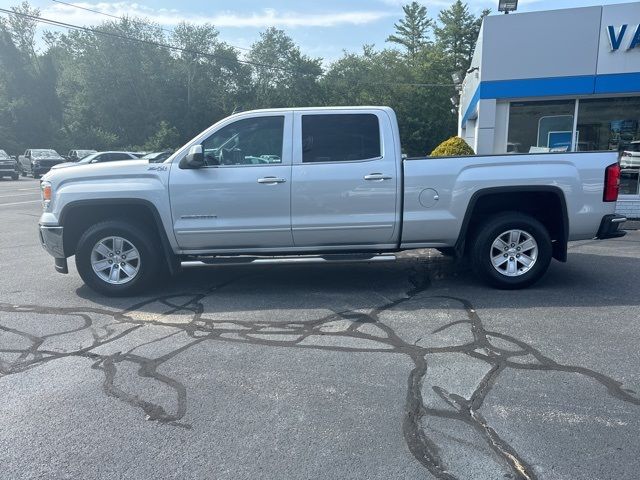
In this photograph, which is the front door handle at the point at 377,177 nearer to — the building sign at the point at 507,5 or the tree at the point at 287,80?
the building sign at the point at 507,5

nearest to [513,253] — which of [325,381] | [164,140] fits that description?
[325,381]

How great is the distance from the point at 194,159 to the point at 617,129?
1084cm

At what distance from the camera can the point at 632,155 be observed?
1240 cm

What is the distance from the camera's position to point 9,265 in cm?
828

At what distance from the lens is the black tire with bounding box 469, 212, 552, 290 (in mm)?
6141

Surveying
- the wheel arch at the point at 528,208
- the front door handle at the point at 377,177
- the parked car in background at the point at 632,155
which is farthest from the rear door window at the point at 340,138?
the parked car in background at the point at 632,155

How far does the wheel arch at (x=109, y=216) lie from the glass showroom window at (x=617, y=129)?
10.6 metres

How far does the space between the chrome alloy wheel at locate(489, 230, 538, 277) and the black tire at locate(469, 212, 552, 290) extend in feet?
0.09

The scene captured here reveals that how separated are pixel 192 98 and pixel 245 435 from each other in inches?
2134

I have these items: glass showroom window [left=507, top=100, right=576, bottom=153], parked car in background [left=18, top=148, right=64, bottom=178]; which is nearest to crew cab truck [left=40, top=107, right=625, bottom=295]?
glass showroom window [left=507, top=100, right=576, bottom=153]

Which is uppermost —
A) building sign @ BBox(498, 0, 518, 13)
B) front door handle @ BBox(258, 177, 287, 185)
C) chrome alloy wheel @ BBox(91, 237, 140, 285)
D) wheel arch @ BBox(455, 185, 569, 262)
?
building sign @ BBox(498, 0, 518, 13)

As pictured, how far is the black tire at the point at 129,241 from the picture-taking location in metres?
6.18

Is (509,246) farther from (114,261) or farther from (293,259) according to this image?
(114,261)

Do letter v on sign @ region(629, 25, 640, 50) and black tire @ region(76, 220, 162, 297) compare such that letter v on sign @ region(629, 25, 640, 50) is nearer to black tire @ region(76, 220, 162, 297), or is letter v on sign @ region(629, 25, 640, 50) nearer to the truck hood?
the truck hood
